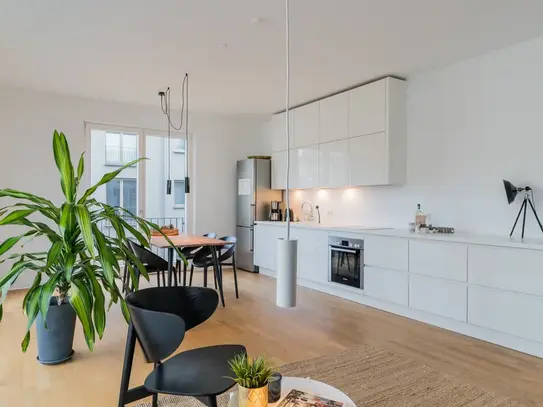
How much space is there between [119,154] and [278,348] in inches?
177

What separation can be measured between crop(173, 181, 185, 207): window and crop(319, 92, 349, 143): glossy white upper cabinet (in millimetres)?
2835

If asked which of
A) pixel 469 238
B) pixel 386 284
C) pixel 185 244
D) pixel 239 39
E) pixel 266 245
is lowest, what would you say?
pixel 386 284

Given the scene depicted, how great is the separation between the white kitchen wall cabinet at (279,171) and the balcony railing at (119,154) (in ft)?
7.58

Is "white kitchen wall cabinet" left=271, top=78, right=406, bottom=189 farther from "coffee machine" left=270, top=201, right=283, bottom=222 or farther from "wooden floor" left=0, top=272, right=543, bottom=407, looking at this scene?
"wooden floor" left=0, top=272, right=543, bottom=407

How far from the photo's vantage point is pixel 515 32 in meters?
3.48

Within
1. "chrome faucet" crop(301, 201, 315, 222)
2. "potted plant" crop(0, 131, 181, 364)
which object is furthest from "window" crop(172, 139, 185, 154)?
"potted plant" crop(0, 131, 181, 364)

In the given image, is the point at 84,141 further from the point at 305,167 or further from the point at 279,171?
the point at 305,167

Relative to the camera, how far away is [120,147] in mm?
6398

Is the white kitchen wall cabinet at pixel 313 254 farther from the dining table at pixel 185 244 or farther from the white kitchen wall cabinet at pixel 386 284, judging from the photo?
the dining table at pixel 185 244

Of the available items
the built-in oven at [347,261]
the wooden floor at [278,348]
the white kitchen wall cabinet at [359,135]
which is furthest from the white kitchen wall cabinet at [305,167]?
the wooden floor at [278,348]

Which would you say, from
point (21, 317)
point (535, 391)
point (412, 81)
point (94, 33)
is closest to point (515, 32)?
point (412, 81)

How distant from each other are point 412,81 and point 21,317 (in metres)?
5.18

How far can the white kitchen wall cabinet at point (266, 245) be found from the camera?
6129mm

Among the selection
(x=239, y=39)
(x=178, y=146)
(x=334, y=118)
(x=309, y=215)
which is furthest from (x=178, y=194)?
(x=239, y=39)
